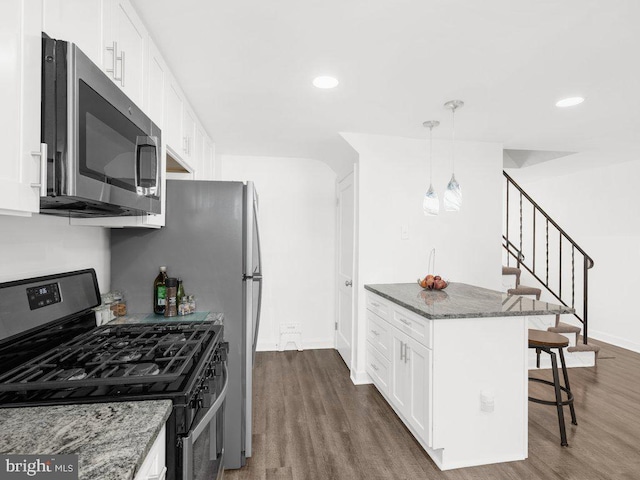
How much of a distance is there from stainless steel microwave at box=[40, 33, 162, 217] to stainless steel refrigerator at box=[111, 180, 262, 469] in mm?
786

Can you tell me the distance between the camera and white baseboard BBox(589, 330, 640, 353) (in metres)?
Answer: 4.21

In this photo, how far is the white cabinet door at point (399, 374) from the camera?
235 centimetres

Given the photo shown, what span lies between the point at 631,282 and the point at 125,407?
216 inches

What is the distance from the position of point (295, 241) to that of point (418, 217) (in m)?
1.50

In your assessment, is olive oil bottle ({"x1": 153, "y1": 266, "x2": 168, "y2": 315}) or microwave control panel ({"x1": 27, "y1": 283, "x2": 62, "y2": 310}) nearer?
microwave control panel ({"x1": 27, "y1": 283, "x2": 62, "y2": 310})

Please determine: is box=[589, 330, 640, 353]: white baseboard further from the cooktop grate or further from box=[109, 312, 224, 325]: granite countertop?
the cooktop grate

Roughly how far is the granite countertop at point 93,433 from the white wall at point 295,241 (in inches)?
126

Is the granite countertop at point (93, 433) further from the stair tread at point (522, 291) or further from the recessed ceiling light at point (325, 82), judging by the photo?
the stair tread at point (522, 291)

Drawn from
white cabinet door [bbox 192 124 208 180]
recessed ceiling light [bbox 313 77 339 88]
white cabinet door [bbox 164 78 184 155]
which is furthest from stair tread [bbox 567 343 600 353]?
white cabinet door [bbox 164 78 184 155]

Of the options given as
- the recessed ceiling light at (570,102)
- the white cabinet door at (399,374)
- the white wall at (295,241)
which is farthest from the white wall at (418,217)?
the white wall at (295,241)

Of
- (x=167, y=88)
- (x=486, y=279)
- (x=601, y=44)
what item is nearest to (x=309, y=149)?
(x=167, y=88)

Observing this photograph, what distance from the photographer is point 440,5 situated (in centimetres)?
150

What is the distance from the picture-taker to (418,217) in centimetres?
339

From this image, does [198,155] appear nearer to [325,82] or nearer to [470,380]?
[325,82]
